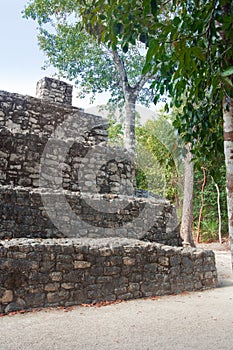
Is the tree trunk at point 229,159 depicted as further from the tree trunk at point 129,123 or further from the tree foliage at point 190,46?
the tree trunk at point 129,123

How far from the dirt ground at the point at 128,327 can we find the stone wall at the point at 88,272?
181 millimetres

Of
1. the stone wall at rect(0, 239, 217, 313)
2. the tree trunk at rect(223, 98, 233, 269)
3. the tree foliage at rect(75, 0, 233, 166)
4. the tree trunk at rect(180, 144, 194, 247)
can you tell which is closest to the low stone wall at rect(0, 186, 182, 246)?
the stone wall at rect(0, 239, 217, 313)

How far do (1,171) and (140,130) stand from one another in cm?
1624

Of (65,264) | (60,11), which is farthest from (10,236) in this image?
(60,11)

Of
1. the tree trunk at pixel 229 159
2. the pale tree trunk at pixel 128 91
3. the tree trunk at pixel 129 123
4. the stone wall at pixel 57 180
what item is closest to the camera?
the tree trunk at pixel 229 159

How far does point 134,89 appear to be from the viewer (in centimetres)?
1430

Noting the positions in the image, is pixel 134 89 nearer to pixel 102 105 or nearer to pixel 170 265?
pixel 102 105

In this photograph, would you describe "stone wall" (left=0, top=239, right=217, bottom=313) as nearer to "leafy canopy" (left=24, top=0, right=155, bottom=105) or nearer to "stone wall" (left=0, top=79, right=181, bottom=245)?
"stone wall" (left=0, top=79, right=181, bottom=245)

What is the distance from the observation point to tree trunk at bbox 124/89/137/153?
1321cm

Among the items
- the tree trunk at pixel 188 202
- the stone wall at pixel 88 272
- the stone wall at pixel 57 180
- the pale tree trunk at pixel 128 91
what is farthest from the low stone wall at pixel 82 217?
the pale tree trunk at pixel 128 91

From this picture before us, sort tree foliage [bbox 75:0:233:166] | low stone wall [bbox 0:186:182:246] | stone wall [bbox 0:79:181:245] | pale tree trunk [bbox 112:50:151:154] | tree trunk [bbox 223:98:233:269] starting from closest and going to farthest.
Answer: tree foliage [bbox 75:0:233:166] → tree trunk [bbox 223:98:233:269] → low stone wall [bbox 0:186:182:246] → stone wall [bbox 0:79:181:245] → pale tree trunk [bbox 112:50:151:154]

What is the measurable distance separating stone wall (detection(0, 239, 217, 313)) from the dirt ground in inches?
A: 7.1

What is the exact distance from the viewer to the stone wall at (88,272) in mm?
3848

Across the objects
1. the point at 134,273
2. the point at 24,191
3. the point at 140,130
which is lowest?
the point at 134,273
